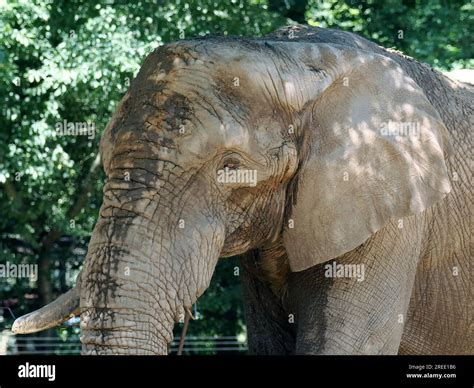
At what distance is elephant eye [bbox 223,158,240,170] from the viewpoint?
618 centimetres

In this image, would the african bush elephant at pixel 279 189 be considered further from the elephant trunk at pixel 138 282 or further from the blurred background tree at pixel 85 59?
the blurred background tree at pixel 85 59

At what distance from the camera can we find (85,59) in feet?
39.4

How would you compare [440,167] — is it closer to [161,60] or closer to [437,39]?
[161,60]

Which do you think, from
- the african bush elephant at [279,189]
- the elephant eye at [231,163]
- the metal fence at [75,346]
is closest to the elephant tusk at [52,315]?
the african bush elephant at [279,189]

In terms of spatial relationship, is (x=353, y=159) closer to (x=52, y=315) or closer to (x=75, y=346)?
(x=52, y=315)

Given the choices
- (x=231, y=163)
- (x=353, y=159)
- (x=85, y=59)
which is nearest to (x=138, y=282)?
(x=231, y=163)

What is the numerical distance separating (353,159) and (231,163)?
2.20ft

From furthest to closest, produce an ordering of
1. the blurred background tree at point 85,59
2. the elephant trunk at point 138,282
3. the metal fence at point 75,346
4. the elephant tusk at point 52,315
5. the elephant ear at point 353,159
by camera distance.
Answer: the metal fence at point 75,346, the blurred background tree at point 85,59, the elephant tusk at point 52,315, the elephant ear at point 353,159, the elephant trunk at point 138,282

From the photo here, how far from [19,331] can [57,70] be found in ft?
18.3

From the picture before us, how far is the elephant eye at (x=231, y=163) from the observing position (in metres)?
6.18

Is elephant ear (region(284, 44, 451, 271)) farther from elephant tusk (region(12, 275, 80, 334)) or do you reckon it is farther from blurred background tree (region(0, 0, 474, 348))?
blurred background tree (region(0, 0, 474, 348))

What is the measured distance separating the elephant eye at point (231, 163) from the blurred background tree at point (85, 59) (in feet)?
17.6

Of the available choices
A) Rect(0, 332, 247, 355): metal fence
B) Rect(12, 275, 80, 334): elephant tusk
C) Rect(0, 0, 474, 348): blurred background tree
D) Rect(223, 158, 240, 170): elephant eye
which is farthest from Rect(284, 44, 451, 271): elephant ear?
Rect(0, 332, 247, 355): metal fence

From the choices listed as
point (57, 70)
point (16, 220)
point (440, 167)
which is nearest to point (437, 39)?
point (57, 70)
